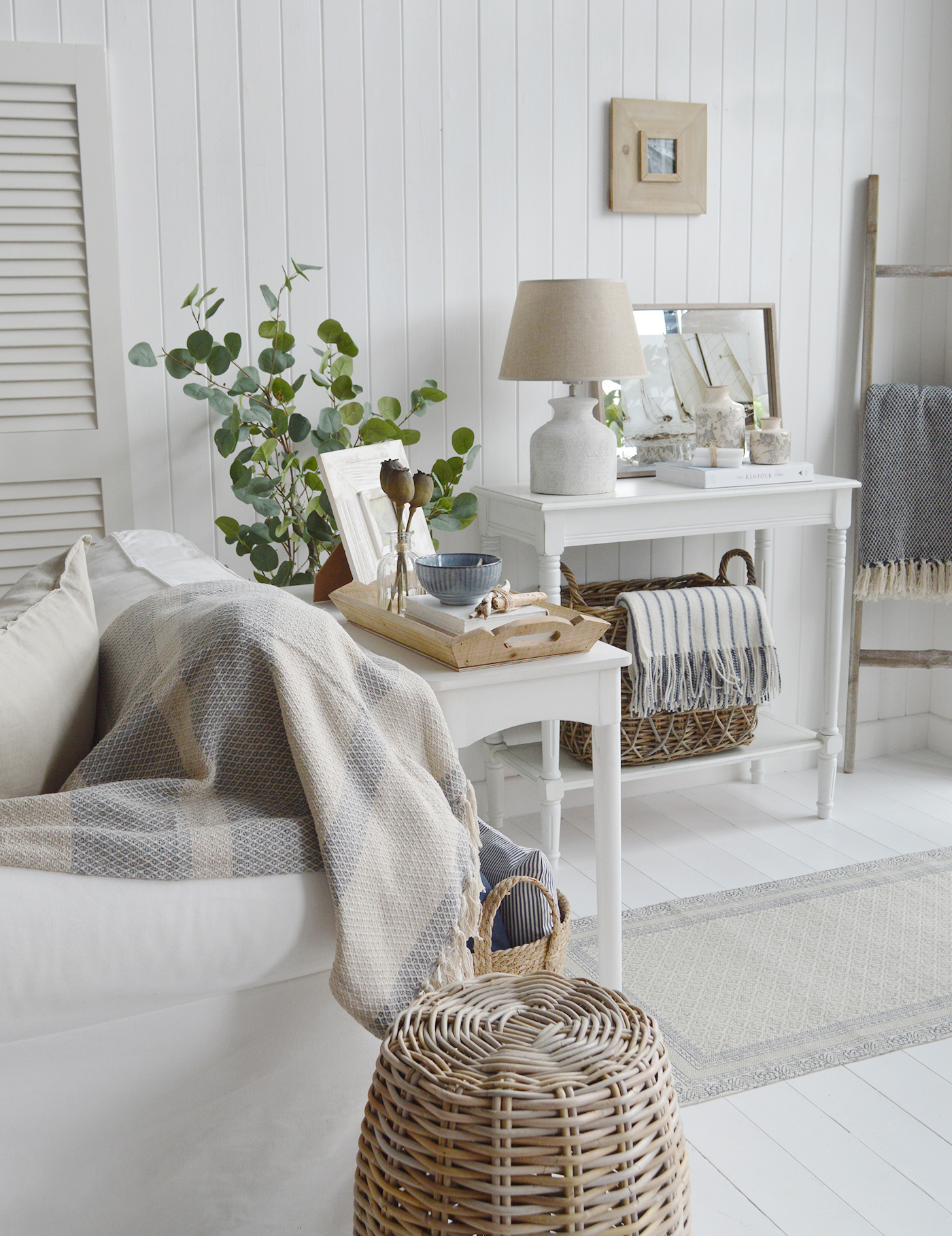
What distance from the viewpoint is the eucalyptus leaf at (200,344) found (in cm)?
230

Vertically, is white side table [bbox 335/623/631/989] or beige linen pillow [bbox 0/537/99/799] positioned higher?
beige linen pillow [bbox 0/537/99/799]

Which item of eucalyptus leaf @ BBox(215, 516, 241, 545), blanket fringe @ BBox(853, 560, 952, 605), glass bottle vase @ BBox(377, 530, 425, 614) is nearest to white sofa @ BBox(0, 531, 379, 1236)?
glass bottle vase @ BBox(377, 530, 425, 614)

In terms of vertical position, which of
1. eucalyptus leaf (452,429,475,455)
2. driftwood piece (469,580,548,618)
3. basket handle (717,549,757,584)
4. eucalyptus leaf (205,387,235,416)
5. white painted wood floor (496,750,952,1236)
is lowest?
white painted wood floor (496,750,952,1236)

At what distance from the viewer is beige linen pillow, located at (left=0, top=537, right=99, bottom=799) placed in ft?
4.14

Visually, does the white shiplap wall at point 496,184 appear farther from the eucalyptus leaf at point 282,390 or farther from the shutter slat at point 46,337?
the eucalyptus leaf at point 282,390

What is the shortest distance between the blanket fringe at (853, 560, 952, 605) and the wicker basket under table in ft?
1.80

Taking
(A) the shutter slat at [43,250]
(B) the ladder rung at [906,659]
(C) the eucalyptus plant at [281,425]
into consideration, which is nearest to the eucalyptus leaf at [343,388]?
(C) the eucalyptus plant at [281,425]

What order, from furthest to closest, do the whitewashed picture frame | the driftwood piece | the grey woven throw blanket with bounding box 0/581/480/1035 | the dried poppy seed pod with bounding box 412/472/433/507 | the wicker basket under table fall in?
the wicker basket under table < the whitewashed picture frame < the dried poppy seed pod with bounding box 412/472/433/507 < the driftwood piece < the grey woven throw blanket with bounding box 0/581/480/1035

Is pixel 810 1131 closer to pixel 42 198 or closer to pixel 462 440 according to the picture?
pixel 462 440

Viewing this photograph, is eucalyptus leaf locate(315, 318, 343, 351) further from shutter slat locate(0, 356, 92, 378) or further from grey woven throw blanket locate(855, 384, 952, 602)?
grey woven throw blanket locate(855, 384, 952, 602)

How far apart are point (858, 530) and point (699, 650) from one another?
2.79 ft

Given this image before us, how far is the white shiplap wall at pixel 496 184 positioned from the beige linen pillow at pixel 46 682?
44.2 inches

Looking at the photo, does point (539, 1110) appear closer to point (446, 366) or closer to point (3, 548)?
point (3, 548)

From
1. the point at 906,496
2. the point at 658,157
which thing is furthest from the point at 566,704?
the point at 906,496
